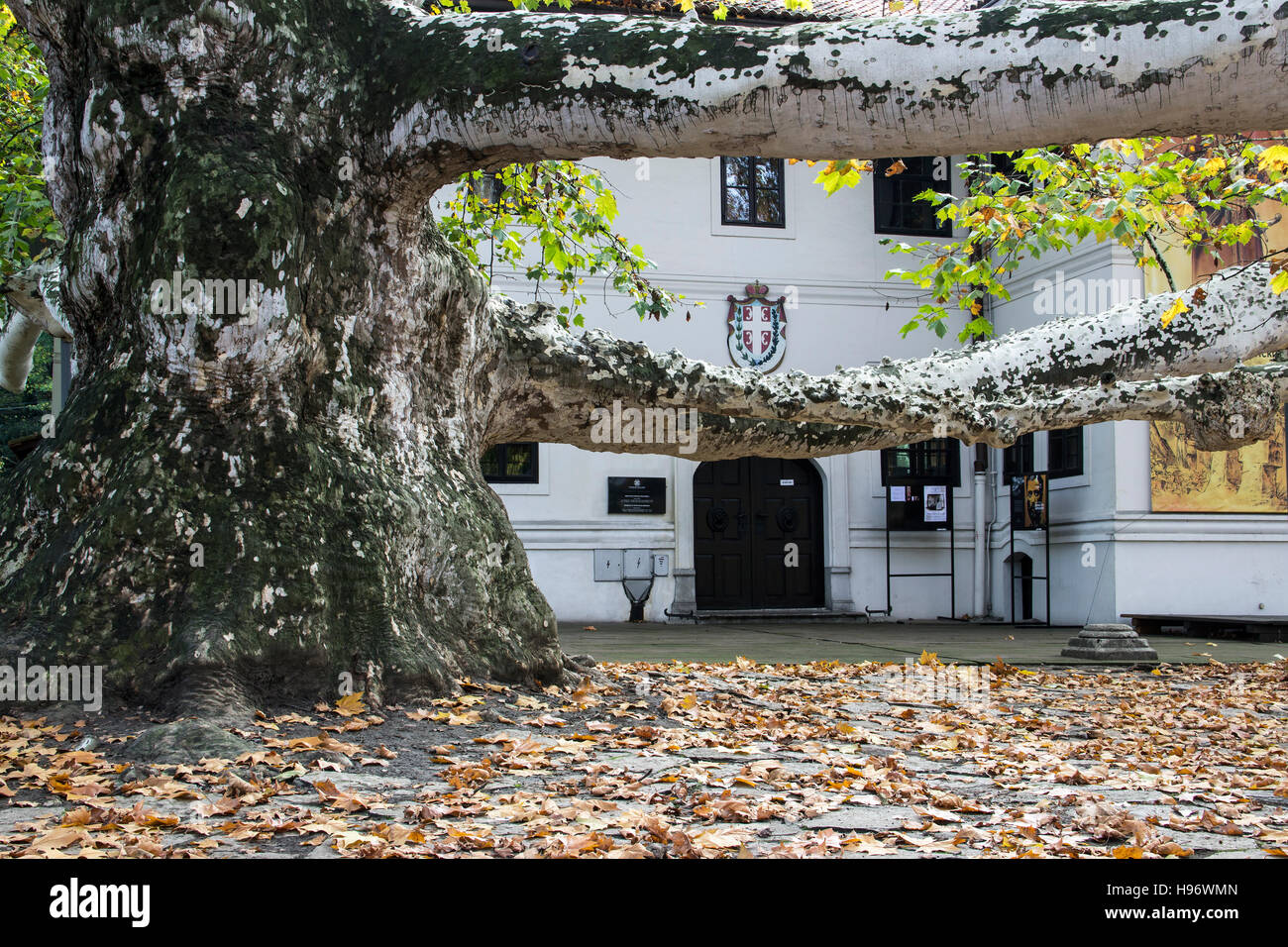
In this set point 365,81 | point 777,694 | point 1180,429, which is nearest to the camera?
point 365,81

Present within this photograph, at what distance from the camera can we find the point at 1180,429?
16078mm

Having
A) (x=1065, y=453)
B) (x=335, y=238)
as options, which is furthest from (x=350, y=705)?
(x=1065, y=453)

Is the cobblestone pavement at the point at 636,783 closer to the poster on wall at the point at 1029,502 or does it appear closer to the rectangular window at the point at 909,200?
the poster on wall at the point at 1029,502

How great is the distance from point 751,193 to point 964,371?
11.1 meters

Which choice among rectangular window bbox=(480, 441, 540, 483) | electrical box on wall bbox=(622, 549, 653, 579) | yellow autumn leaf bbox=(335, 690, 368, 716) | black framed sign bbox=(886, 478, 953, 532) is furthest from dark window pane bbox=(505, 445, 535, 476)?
yellow autumn leaf bbox=(335, 690, 368, 716)

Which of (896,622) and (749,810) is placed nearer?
(749,810)

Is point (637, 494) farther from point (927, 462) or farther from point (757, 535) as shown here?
point (927, 462)

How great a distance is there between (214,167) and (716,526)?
1380 cm

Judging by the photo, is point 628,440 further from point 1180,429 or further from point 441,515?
point 1180,429

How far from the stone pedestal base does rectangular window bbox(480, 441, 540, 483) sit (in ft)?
29.5

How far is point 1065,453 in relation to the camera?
→ 1736cm

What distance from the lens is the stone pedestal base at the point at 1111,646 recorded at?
35.2ft
